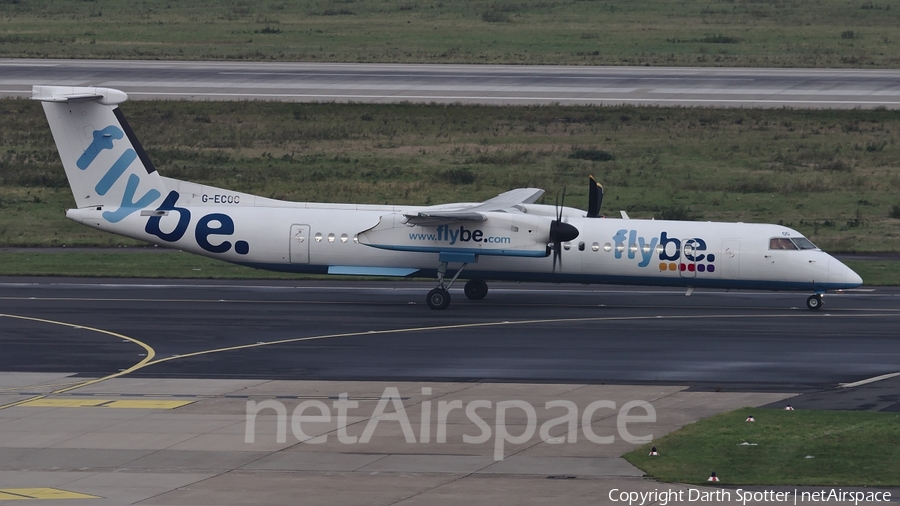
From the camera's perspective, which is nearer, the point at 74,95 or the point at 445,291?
the point at 445,291

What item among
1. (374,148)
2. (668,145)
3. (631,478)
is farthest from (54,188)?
(631,478)

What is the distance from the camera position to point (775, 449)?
19109 mm

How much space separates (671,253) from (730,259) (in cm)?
179

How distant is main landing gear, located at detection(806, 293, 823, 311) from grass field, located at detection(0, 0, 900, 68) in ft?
169

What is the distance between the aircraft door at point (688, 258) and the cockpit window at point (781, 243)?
2345mm

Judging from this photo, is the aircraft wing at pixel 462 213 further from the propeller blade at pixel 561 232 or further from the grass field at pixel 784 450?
the grass field at pixel 784 450

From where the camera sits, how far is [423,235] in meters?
34.9

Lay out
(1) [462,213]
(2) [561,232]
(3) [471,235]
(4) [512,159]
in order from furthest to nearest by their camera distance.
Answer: (4) [512,159] → (3) [471,235] → (1) [462,213] → (2) [561,232]

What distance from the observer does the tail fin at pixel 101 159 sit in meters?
36.1

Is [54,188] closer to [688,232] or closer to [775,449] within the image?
[688,232]

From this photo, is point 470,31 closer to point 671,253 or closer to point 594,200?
point 594,200

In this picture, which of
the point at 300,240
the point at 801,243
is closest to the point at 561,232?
the point at 801,243

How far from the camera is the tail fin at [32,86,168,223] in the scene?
36.1 m

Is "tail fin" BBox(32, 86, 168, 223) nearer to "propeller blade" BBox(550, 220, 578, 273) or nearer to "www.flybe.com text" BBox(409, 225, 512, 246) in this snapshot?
"www.flybe.com text" BBox(409, 225, 512, 246)
